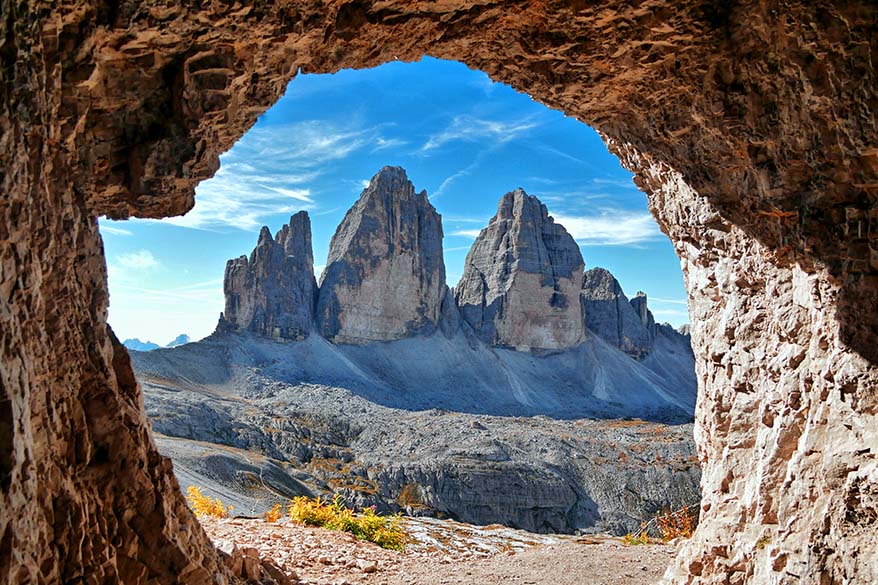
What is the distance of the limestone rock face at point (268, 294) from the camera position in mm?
77438

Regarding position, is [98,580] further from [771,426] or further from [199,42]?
[771,426]

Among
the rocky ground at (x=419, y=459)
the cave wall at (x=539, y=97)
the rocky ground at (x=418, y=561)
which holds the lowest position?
the rocky ground at (x=419, y=459)

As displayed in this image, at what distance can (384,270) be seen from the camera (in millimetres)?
87312

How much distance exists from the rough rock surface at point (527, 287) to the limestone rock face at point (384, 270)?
8.28m

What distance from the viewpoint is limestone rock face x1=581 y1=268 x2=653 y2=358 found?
349ft

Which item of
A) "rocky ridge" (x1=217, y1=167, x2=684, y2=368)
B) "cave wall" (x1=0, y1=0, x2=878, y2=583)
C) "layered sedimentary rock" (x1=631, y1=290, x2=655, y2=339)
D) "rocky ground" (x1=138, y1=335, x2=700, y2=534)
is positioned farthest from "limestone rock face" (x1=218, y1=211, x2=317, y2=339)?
"cave wall" (x1=0, y1=0, x2=878, y2=583)

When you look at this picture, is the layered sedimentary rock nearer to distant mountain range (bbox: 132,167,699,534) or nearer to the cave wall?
distant mountain range (bbox: 132,167,699,534)

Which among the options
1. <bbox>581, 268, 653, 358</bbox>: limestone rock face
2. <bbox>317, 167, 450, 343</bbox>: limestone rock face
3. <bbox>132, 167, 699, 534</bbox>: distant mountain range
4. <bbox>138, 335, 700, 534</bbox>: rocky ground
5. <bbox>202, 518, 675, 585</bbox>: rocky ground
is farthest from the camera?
<bbox>581, 268, 653, 358</bbox>: limestone rock face

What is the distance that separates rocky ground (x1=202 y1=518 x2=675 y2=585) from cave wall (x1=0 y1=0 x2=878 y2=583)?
3476mm

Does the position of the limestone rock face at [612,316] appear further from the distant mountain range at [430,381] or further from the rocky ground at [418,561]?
the rocky ground at [418,561]

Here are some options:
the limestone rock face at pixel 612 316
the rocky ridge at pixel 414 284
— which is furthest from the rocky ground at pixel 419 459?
the limestone rock face at pixel 612 316

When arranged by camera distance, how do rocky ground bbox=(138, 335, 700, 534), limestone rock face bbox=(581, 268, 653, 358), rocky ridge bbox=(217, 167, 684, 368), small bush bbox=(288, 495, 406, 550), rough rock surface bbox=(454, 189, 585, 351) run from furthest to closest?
limestone rock face bbox=(581, 268, 653, 358) → rough rock surface bbox=(454, 189, 585, 351) → rocky ridge bbox=(217, 167, 684, 368) → rocky ground bbox=(138, 335, 700, 534) → small bush bbox=(288, 495, 406, 550)

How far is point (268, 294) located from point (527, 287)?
126 ft

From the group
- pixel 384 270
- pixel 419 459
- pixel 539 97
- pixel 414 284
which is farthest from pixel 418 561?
pixel 414 284
